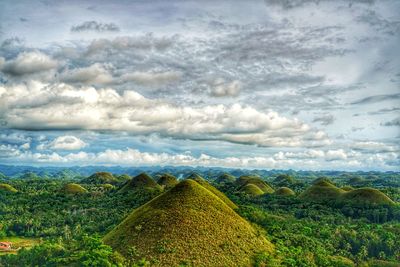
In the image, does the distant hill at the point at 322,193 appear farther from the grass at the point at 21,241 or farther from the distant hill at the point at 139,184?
the grass at the point at 21,241

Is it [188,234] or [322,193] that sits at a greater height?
[322,193]

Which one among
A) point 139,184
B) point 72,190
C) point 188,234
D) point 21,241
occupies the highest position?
point 139,184

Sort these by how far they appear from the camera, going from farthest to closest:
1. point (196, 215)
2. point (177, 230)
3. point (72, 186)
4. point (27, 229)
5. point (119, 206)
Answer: point (72, 186), point (119, 206), point (27, 229), point (196, 215), point (177, 230)

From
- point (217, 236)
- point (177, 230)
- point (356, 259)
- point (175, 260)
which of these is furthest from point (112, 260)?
point (356, 259)

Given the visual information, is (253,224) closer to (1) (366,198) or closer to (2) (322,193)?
(1) (366,198)

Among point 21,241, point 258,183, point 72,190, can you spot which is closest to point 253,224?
point 21,241

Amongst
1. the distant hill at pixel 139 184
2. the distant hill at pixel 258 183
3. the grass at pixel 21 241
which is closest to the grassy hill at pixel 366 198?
the distant hill at pixel 258 183

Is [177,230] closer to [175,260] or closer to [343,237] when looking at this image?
[175,260]
